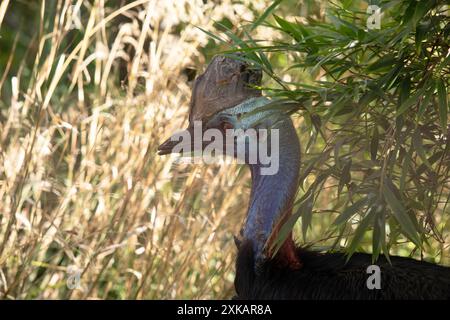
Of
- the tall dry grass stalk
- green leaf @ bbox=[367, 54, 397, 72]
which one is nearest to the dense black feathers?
green leaf @ bbox=[367, 54, 397, 72]

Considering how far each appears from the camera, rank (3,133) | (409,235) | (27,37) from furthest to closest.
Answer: (27,37) < (3,133) < (409,235)

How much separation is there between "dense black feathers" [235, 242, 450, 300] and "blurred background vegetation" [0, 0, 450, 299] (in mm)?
128

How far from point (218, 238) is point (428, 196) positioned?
1107 millimetres

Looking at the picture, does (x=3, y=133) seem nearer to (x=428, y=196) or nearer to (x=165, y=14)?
(x=165, y=14)

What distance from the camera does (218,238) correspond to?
3.71m

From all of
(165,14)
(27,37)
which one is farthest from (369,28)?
(27,37)

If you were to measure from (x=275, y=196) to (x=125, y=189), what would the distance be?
1170 mm

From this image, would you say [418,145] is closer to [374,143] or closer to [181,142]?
[374,143]

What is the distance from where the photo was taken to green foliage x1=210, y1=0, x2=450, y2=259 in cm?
243

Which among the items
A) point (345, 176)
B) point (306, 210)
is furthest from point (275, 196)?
point (345, 176)

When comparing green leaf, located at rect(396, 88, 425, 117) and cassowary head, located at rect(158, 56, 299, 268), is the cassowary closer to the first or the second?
cassowary head, located at rect(158, 56, 299, 268)

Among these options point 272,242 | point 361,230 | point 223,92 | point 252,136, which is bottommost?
point 272,242

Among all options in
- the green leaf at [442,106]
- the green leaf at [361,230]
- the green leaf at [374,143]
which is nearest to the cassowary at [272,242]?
the green leaf at [361,230]

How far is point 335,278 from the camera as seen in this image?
2.48 metres
